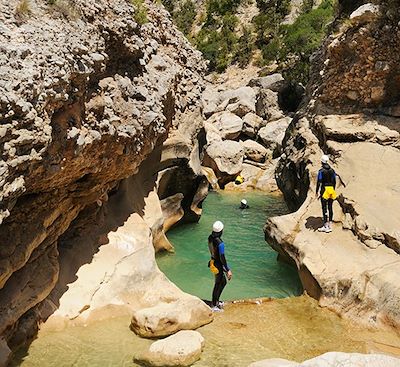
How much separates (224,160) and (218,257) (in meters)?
18.2

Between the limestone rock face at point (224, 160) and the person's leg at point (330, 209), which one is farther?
the limestone rock face at point (224, 160)

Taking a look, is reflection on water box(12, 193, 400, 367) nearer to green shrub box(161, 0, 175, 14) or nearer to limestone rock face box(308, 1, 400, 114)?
limestone rock face box(308, 1, 400, 114)

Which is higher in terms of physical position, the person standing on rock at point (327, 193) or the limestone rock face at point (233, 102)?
the person standing on rock at point (327, 193)

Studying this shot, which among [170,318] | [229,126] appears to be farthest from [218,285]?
[229,126]

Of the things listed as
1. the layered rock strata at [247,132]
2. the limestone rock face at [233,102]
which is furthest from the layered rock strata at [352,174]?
the limestone rock face at [233,102]

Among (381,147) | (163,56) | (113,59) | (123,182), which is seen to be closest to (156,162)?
(123,182)

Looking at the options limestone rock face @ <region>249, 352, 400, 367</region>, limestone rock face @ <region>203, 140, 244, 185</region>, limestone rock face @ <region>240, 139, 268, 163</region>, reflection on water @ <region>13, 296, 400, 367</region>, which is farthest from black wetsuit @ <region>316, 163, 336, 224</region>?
limestone rock face @ <region>240, 139, 268, 163</region>

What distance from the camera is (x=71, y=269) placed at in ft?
31.2

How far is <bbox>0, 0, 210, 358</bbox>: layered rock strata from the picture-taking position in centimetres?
631

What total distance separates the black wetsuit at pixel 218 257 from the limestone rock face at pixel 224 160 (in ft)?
58.3

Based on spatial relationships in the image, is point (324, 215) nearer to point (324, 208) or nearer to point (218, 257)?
point (324, 208)

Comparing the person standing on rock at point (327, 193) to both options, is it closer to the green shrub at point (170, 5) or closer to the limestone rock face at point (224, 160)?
the limestone rock face at point (224, 160)

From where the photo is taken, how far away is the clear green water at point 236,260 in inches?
463

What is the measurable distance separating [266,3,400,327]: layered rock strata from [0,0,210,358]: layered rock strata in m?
3.33
